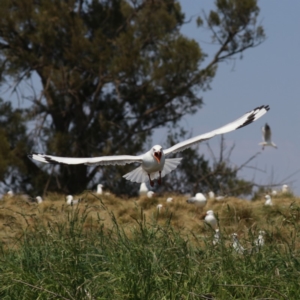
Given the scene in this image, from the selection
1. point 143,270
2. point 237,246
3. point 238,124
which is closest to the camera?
point 143,270

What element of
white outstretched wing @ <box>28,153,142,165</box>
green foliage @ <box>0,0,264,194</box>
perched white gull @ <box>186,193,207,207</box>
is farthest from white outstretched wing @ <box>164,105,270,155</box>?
green foliage @ <box>0,0,264,194</box>

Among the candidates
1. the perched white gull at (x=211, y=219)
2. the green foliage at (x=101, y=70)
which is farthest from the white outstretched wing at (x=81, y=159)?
the green foliage at (x=101, y=70)

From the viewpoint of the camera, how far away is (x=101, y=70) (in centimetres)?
2286

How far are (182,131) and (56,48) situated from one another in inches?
159

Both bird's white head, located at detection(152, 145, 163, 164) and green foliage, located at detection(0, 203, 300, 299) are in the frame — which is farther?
bird's white head, located at detection(152, 145, 163, 164)

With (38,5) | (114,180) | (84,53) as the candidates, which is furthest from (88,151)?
(38,5)

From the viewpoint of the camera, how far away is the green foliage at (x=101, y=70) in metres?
22.7

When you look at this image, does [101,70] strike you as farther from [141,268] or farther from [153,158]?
[141,268]

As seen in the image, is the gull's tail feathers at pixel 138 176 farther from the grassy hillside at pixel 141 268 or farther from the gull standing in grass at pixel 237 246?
the gull standing in grass at pixel 237 246

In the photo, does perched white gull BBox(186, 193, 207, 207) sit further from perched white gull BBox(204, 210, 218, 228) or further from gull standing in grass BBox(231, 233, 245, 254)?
gull standing in grass BBox(231, 233, 245, 254)

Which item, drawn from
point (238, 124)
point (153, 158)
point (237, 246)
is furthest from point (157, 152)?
point (237, 246)

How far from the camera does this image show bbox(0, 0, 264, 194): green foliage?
74.4 ft

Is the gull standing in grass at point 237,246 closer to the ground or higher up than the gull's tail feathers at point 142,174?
closer to the ground

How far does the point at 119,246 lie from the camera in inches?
238
